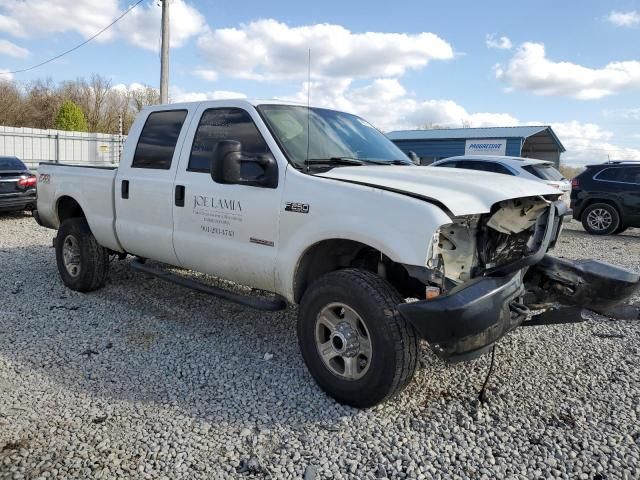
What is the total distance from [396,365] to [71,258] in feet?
14.1

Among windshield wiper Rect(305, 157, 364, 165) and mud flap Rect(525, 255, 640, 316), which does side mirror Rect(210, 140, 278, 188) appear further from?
mud flap Rect(525, 255, 640, 316)

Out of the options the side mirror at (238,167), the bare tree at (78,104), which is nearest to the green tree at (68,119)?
the bare tree at (78,104)

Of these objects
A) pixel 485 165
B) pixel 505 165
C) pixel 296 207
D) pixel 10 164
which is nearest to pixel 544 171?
pixel 505 165

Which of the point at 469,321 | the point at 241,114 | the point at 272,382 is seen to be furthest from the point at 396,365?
the point at 241,114

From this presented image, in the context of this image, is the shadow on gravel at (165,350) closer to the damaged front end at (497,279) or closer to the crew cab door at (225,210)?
the crew cab door at (225,210)

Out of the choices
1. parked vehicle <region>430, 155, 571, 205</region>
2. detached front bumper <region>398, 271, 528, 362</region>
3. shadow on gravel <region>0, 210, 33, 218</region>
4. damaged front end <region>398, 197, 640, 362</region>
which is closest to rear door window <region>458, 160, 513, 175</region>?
parked vehicle <region>430, 155, 571, 205</region>

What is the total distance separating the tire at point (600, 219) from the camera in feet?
41.2

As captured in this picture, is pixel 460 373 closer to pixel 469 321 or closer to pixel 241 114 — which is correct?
pixel 469 321

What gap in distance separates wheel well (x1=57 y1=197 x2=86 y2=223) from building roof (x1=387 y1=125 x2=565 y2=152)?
24220 millimetres

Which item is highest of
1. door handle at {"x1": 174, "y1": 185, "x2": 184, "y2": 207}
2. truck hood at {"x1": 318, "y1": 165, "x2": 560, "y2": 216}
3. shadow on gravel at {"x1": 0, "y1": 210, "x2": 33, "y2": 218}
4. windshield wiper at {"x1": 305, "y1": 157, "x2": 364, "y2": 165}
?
windshield wiper at {"x1": 305, "y1": 157, "x2": 364, "y2": 165}

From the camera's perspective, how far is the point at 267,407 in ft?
11.1

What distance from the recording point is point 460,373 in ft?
12.9

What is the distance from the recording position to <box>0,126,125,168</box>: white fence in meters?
21.6

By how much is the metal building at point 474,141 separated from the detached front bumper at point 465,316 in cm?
2335
